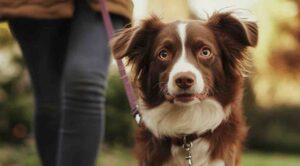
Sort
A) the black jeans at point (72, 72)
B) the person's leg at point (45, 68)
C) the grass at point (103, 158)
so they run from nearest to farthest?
the black jeans at point (72, 72)
the person's leg at point (45, 68)
the grass at point (103, 158)

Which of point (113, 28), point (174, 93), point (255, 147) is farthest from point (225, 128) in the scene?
point (255, 147)

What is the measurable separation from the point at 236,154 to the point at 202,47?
574 millimetres

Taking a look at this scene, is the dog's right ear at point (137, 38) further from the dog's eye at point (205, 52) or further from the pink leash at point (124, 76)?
the dog's eye at point (205, 52)

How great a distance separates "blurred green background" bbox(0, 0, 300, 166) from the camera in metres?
10.3

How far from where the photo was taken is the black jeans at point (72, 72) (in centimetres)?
377

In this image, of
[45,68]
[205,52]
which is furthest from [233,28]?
[45,68]

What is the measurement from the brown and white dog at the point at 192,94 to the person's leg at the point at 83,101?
16 centimetres

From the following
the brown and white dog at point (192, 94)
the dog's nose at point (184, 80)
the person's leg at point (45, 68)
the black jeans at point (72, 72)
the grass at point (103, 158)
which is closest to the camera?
the dog's nose at point (184, 80)

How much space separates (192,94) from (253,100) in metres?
11.3

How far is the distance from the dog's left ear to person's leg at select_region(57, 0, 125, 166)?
2.04ft

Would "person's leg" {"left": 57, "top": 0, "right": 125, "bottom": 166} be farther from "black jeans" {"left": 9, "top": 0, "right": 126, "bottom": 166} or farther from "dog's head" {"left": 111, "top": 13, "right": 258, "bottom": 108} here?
"dog's head" {"left": 111, "top": 13, "right": 258, "bottom": 108}

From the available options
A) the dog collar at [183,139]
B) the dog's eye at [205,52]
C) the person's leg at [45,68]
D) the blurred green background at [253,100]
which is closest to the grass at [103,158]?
the blurred green background at [253,100]

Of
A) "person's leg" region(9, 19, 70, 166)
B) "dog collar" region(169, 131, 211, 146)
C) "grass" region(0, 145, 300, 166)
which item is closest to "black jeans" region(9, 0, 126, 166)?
"person's leg" region(9, 19, 70, 166)

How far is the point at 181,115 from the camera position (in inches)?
146
